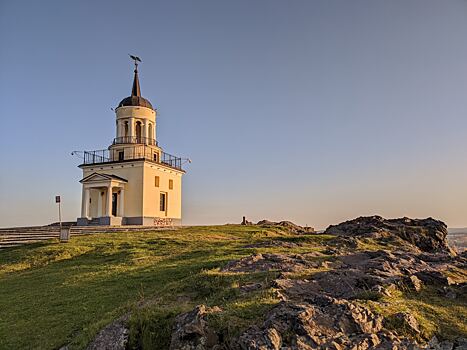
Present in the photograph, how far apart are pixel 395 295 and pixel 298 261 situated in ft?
13.6

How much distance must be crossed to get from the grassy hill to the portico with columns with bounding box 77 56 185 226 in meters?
19.9

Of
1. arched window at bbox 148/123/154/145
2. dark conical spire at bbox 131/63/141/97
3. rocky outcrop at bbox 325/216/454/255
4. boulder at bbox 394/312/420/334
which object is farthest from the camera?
dark conical spire at bbox 131/63/141/97

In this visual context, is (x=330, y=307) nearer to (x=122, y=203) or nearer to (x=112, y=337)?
(x=112, y=337)

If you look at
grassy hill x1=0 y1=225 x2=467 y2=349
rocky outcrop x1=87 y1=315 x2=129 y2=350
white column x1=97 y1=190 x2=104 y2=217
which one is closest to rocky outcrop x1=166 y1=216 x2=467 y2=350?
grassy hill x1=0 y1=225 x2=467 y2=349

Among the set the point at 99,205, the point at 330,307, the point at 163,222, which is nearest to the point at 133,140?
the point at 99,205

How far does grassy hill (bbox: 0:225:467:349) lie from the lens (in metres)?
7.94

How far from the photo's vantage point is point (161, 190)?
1649 inches

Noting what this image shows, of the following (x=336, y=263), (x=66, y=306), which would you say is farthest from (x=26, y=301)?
(x=336, y=263)

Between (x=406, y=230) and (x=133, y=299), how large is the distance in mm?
24392

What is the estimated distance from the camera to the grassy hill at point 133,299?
7.94 metres

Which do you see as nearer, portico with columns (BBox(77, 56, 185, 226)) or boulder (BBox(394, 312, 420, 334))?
boulder (BBox(394, 312, 420, 334))

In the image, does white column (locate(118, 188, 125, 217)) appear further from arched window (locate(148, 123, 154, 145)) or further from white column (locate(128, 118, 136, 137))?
arched window (locate(148, 123, 154, 145))

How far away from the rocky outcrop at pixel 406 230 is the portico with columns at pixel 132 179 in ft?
56.4

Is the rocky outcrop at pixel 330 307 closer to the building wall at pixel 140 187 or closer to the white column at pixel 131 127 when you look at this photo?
the building wall at pixel 140 187
